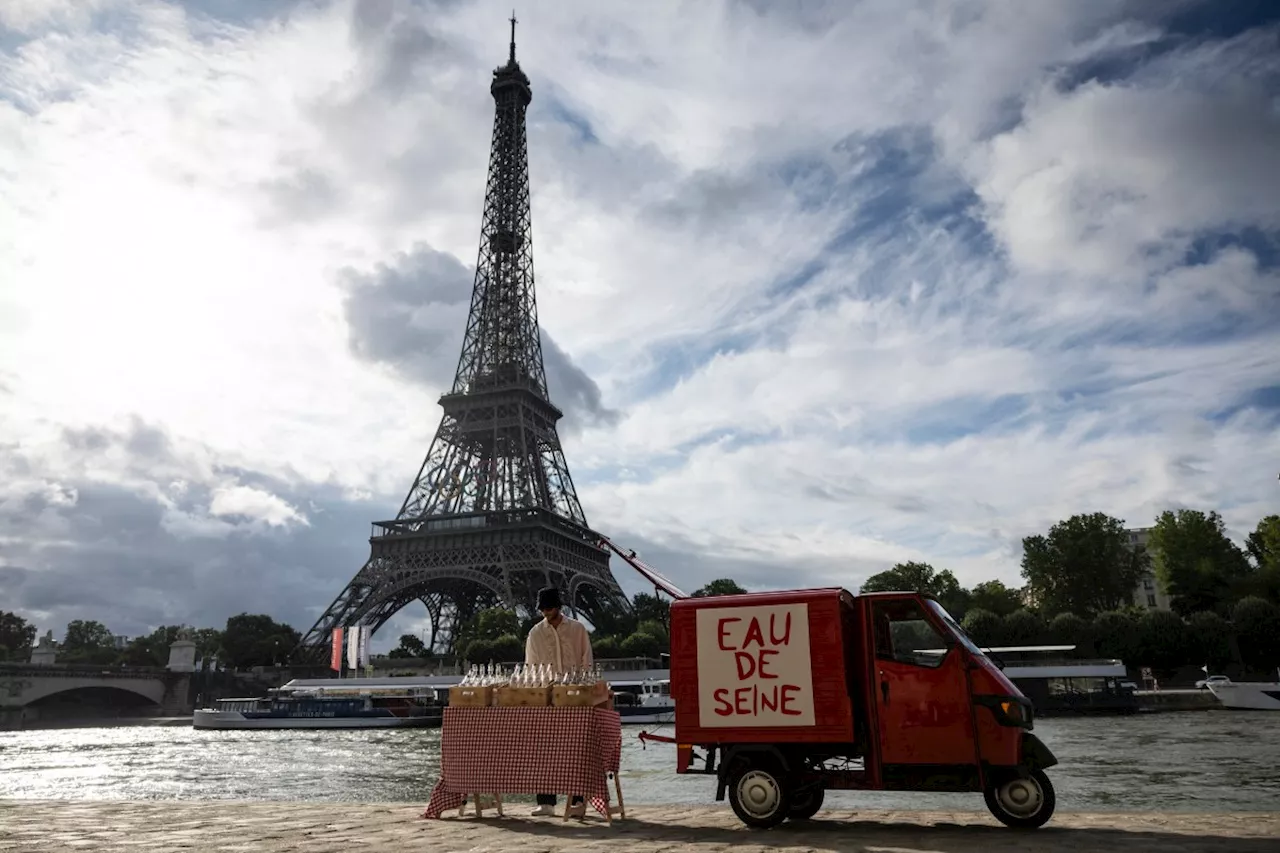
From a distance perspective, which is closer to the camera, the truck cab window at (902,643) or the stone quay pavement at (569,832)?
the stone quay pavement at (569,832)

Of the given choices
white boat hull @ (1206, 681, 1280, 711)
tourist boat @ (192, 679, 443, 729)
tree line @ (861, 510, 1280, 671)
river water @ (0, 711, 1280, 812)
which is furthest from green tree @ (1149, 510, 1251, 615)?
tourist boat @ (192, 679, 443, 729)

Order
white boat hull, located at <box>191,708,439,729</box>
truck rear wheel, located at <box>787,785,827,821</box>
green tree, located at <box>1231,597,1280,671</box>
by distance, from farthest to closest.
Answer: green tree, located at <box>1231,597,1280,671</box>
white boat hull, located at <box>191,708,439,729</box>
truck rear wheel, located at <box>787,785,827,821</box>

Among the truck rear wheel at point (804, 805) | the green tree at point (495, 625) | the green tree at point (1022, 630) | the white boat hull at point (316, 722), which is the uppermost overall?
the green tree at point (495, 625)

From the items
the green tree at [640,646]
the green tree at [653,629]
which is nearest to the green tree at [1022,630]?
the green tree at [640,646]

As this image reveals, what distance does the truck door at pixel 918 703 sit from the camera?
8141 millimetres

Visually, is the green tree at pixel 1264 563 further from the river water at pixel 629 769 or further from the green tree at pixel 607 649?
the green tree at pixel 607 649

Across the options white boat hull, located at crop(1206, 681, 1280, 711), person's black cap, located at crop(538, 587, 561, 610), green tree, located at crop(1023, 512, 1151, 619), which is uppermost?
green tree, located at crop(1023, 512, 1151, 619)

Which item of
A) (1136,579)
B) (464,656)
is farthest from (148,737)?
(1136,579)

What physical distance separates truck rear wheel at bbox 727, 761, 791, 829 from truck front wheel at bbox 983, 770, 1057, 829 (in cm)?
187

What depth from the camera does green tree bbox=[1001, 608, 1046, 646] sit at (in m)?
62.1

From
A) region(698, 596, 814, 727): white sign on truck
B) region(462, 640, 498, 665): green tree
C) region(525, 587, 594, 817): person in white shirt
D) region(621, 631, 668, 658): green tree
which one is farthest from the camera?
region(621, 631, 668, 658): green tree

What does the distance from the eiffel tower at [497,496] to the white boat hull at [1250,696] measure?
40712 mm

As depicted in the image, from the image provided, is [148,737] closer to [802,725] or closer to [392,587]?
[392,587]

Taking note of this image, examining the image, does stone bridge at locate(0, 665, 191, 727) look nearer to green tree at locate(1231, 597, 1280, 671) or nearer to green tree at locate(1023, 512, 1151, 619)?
green tree at locate(1023, 512, 1151, 619)
